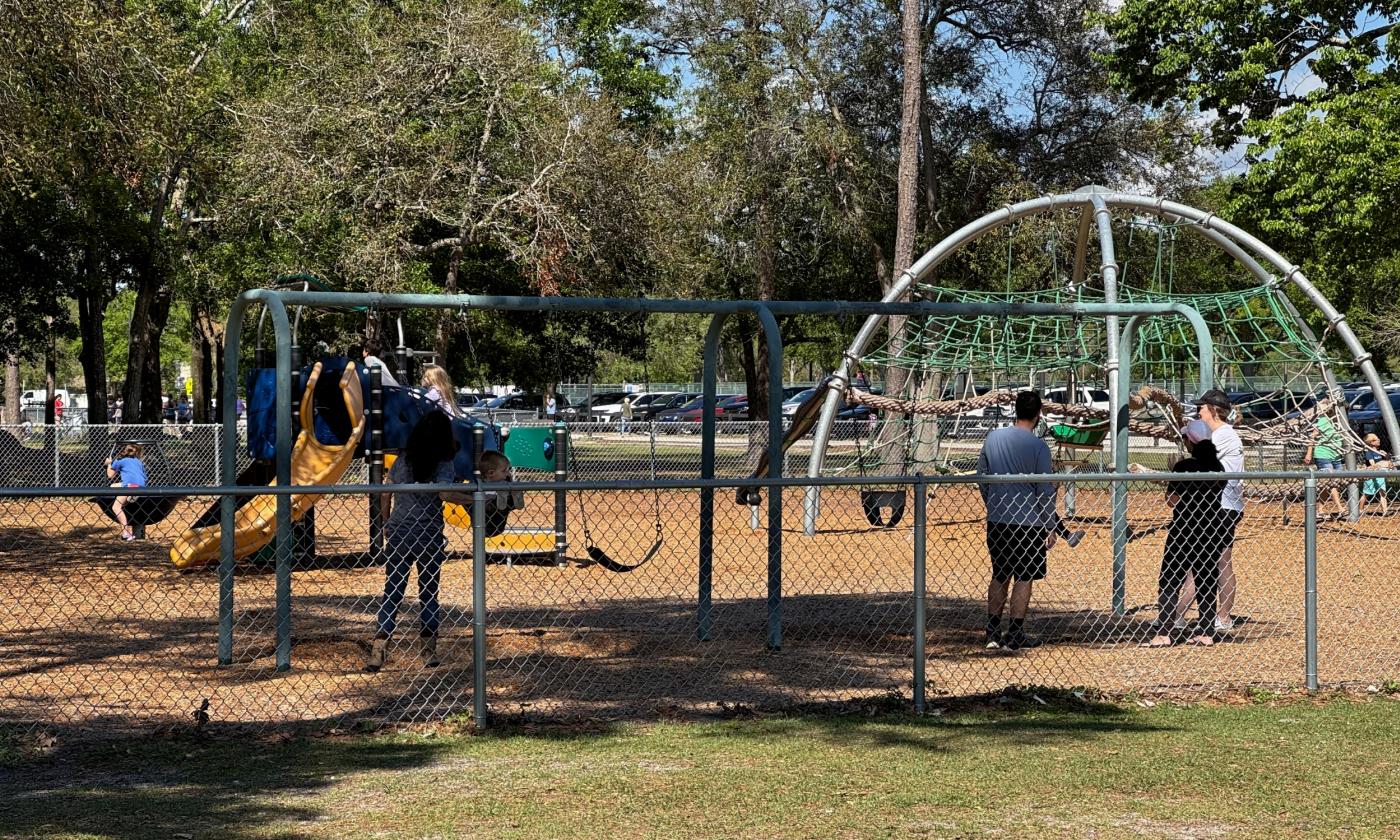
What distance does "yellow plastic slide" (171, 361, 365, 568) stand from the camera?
9.33 metres

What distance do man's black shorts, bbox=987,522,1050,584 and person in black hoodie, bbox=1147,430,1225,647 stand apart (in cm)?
81

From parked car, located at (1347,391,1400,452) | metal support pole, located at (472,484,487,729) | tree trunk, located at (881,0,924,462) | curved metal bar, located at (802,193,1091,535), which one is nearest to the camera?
metal support pole, located at (472,484,487,729)

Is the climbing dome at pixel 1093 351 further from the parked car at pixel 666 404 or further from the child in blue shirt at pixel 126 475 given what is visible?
the parked car at pixel 666 404

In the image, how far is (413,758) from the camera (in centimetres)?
637

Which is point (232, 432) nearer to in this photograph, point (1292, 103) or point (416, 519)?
point (416, 519)

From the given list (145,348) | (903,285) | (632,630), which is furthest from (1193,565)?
(145,348)

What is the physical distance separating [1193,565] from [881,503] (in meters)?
8.14

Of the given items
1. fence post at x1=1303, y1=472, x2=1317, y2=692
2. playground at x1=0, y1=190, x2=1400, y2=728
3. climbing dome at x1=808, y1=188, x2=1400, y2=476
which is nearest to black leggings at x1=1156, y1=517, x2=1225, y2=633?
playground at x1=0, y1=190, x2=1400, y2=728

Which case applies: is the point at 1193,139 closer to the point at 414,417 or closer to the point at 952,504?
the point at 952,504

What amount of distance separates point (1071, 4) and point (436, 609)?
22.7 metres

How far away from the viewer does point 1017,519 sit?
8.76 m

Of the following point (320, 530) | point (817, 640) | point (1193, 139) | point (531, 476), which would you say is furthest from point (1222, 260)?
point (817, 640)

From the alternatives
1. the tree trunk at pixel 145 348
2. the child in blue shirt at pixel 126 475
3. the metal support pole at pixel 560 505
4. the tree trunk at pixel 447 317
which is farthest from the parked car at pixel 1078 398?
the tree trunk at pixel 145 348

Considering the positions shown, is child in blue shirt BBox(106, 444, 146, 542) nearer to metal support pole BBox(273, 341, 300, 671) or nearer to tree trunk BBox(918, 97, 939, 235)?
metal support pole BBox(273, 341, 300, 671)
